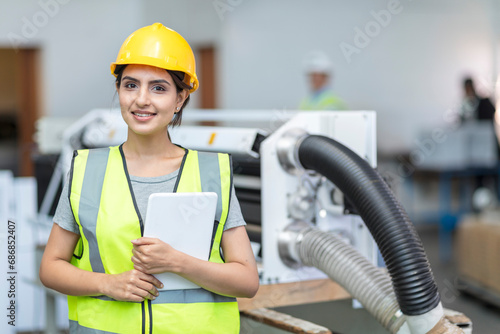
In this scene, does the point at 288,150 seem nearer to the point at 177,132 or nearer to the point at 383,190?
the point at 383,190

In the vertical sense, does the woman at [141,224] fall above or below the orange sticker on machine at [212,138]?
below

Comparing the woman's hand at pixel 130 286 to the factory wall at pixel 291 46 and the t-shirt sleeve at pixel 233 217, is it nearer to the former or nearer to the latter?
the t-shirt sleeve at pixel 233 217

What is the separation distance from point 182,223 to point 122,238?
131mm

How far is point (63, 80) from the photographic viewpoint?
7.29 meters

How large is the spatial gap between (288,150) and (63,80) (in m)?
5.78

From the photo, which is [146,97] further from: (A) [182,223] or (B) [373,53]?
(B) [373,53]

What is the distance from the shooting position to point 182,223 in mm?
1227

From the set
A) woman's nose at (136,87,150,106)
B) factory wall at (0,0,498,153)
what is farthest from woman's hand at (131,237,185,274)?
factory wall at (0,0,498,153)

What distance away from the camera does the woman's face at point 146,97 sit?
1254mm

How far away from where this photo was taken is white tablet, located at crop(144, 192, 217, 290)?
46.8 inches

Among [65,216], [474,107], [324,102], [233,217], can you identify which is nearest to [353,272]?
[233,217]

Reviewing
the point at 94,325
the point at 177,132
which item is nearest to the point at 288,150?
the point at 177,132

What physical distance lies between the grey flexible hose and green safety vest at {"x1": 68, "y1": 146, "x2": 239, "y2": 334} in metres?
0.59

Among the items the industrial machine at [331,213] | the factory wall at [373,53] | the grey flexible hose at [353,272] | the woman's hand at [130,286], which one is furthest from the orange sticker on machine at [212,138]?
the factory wall at [373,53]
